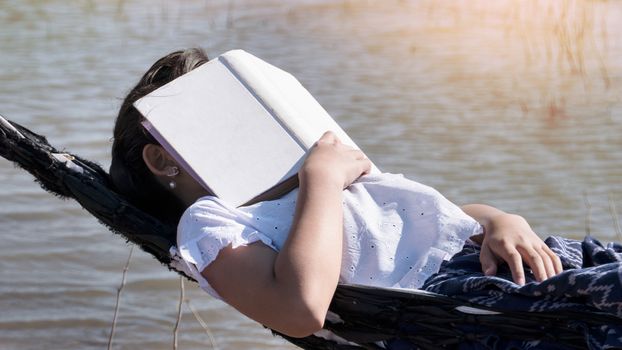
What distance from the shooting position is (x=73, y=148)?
5.82m

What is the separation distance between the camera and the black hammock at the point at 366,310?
2.19m

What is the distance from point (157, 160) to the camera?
2746 mm

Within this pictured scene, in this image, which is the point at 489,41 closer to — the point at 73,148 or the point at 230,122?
the point at 73,148

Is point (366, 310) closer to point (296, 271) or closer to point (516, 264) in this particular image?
point (296, 271)

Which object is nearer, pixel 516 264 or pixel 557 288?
pixel 557 288

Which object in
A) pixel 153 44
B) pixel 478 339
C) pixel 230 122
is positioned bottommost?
pixel 153 44

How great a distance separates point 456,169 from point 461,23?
373cm

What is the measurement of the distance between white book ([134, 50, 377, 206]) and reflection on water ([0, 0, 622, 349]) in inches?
61.6

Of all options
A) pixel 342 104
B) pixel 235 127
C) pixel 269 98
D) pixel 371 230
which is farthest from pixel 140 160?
pixel 342 104

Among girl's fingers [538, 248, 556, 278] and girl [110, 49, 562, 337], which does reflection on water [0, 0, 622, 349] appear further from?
girl's fingers [538, 248, 556, 278]

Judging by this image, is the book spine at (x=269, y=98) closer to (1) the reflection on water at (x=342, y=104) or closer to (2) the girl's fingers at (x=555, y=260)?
(2) the girl's fingers at (x=555, y=260)

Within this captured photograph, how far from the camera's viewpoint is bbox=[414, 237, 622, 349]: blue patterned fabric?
81.4 inches

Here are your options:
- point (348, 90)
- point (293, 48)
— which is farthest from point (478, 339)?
point (293, 48)

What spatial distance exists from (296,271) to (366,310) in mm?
211
